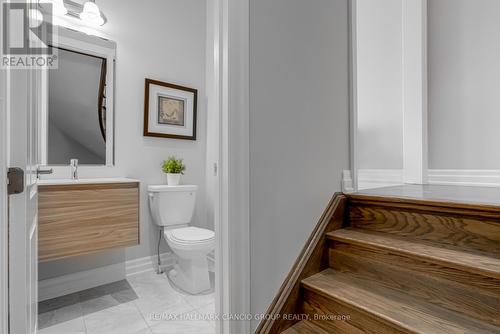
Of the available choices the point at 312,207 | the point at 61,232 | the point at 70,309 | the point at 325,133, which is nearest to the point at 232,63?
the point at 325,133

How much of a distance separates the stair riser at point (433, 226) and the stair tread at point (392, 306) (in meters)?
0.30

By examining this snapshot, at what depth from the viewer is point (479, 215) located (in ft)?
3.77

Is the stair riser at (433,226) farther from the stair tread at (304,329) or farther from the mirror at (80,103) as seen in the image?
the mirror at (80,103)

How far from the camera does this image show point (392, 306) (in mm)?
1074

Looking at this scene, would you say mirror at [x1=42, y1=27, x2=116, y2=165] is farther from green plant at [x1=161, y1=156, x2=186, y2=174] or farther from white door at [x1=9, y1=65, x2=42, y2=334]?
white door at [x1=9, y1=65, x2=42, y2=334]

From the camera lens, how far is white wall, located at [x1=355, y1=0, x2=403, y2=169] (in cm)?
280

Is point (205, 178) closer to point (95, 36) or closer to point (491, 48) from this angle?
point (95, 36)

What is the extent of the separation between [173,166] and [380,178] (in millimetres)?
2135

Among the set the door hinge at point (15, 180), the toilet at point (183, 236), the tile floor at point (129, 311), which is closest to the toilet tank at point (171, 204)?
the toilet at point (183, 236)

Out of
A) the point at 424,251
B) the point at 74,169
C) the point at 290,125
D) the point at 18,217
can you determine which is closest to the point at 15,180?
the point at 18,217

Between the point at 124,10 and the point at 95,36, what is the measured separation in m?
0.38

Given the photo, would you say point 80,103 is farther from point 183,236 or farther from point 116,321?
point 116,321

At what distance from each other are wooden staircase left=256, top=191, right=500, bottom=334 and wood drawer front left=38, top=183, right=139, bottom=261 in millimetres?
1352

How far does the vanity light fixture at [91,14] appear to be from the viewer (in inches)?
87.0
